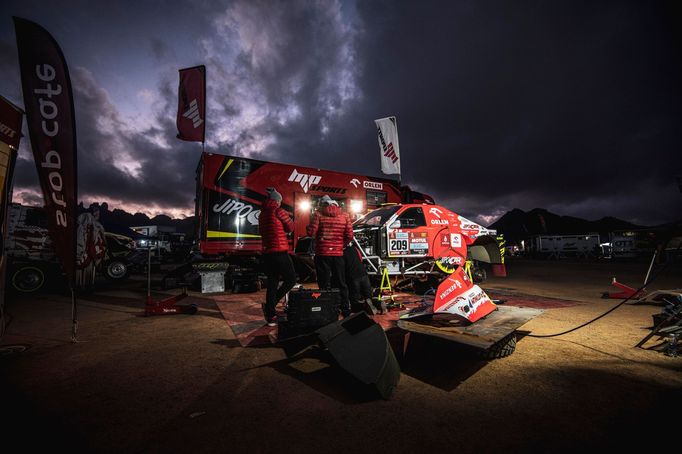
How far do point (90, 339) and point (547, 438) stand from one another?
4.67 metres

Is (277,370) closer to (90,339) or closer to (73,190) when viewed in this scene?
(90,339)

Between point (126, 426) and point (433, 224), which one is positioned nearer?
point (126, 426)

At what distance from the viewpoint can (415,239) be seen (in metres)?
6.02

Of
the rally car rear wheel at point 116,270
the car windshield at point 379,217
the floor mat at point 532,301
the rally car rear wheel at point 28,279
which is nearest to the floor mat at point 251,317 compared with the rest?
the car windshield at point 379,217

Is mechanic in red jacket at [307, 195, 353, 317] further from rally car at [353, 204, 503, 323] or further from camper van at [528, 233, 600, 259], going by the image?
camper van at [528, 233, 600, 259]

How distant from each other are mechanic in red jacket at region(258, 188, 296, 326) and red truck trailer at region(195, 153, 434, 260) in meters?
3.75

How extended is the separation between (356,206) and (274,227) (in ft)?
17.8

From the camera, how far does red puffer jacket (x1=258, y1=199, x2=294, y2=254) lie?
3.92 meters

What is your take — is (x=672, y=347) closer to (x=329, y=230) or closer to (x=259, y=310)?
(x=329, y=230)

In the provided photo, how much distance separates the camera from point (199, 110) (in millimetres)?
9281

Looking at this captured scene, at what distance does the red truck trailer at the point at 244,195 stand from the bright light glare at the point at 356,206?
0.57 ft

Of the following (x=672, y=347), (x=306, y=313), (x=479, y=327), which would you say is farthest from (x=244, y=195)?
(x=672, y=347)

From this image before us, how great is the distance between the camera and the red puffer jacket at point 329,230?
13.6 ft

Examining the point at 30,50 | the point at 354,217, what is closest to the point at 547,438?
the point at 30,50
